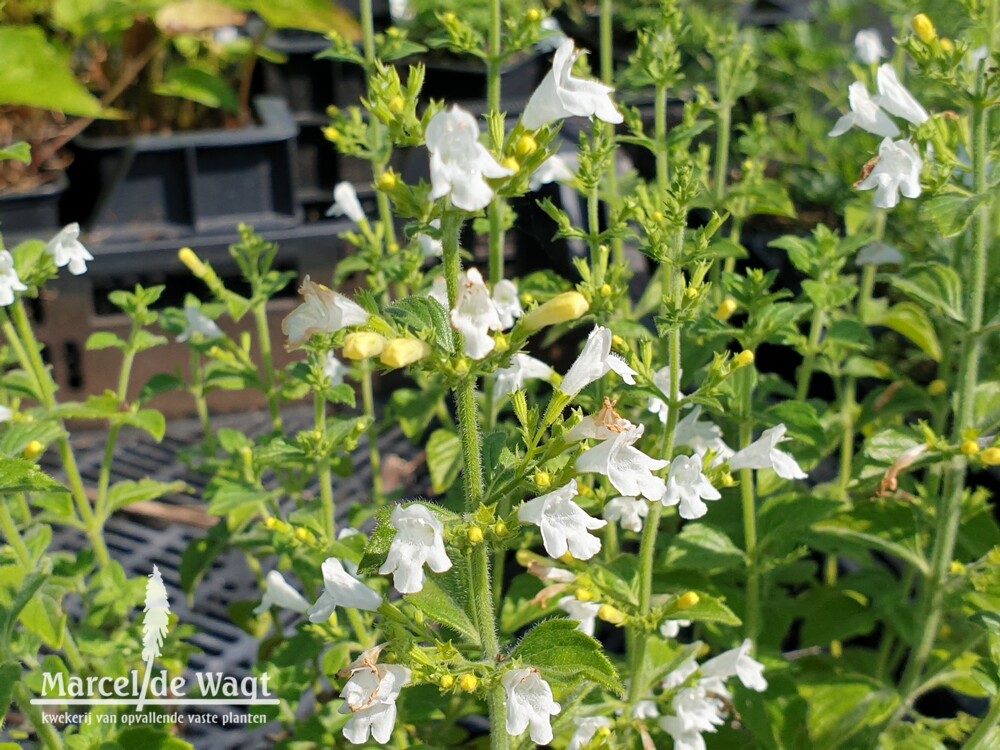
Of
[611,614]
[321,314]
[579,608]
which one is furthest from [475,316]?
[579,608]

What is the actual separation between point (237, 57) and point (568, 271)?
6.64 feet

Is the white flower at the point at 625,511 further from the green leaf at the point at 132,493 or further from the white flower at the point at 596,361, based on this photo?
the green leaf at the point at 132,493

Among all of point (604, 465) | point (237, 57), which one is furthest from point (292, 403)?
point (604, 465)

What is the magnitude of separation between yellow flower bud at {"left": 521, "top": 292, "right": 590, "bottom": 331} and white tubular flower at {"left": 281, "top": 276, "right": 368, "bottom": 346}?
178 millimetres

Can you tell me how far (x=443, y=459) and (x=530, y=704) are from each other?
716 mm

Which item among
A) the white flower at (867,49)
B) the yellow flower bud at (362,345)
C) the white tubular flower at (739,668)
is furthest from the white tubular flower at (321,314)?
the white flower at (867,49)

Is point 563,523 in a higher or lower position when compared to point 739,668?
higher

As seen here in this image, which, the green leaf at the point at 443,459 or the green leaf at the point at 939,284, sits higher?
the green leaf at the point at 939,284

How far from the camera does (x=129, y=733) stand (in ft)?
4.88

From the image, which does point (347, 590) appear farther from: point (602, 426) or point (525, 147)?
point (525, 147)

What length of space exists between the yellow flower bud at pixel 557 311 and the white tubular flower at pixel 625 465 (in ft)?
0.45

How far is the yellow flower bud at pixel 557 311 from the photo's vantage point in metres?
1.13

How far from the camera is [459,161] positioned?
3.38 ft

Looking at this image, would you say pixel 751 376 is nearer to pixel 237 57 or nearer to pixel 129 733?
pixel 129 733
